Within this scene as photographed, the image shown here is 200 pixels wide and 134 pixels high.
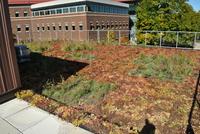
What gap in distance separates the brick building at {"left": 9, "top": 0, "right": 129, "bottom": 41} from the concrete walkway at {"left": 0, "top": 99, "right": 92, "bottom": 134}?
23523 mm

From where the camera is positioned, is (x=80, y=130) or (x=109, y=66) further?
(x=109, y=66)

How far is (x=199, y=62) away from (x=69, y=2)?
28231mm

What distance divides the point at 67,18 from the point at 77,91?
31005 mm

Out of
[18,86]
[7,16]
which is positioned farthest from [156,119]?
[7,16]

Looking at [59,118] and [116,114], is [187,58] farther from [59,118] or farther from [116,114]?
[59,118]

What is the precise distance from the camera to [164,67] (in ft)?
35.1

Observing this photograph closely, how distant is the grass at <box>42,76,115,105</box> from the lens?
7.61 meters

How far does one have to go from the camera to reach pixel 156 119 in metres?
6.00

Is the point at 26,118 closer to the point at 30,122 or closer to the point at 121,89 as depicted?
the point at 30,122

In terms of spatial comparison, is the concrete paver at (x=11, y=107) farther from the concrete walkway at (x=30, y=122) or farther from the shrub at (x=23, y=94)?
the shrub at (x=23, y=94)

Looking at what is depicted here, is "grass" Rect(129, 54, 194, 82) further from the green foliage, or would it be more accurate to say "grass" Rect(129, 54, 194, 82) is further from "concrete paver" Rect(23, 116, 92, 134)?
the green foliage

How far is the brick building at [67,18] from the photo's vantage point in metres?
34.0

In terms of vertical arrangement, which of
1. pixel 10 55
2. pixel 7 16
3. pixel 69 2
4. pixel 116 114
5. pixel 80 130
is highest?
pixel 69 2

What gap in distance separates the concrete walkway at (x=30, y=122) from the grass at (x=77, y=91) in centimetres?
192
